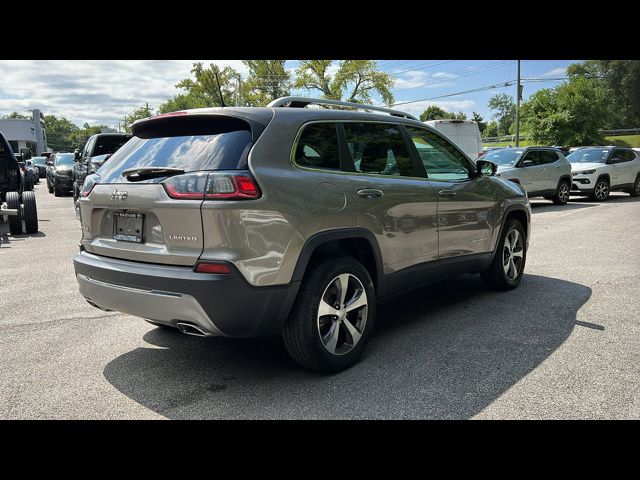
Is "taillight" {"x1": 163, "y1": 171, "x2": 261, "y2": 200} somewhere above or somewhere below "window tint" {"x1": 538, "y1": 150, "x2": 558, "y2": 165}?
below

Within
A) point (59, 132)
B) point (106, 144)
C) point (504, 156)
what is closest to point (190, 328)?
point (504, 156)

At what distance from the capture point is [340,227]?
11.8ft

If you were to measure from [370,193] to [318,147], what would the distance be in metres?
0.53

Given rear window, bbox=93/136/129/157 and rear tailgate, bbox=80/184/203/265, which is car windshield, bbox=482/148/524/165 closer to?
rear window, bbox=93/136/129/157

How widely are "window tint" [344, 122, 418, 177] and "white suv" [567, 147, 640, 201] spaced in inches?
579

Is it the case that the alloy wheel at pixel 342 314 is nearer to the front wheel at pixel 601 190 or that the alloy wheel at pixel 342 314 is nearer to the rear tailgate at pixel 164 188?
the rear tailgate at pixel 164 188

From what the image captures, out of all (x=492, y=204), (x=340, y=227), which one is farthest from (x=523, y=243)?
(x=340, y=227)

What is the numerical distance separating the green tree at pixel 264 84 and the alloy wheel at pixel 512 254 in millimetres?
53348

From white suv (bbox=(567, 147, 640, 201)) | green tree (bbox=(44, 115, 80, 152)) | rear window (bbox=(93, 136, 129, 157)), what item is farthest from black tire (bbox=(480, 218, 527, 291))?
green tree (bbox=(44, 115, 80, 152))

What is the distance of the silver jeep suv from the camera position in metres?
3.09

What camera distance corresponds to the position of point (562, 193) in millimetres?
15633

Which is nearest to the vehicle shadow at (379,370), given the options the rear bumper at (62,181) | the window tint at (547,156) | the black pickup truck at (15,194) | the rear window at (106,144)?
the black pickup truck at (15,194)

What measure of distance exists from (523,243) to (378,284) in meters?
2.77
